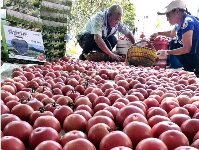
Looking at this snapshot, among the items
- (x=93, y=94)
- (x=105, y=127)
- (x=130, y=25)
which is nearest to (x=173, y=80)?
(x=93, y=94)

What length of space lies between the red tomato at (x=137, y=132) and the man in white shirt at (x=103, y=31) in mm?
4439

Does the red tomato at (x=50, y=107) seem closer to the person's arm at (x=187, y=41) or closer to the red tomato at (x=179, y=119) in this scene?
the red tomato at (x=179, y=119)

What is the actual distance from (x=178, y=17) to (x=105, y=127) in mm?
3716

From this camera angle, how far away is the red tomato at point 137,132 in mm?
1282

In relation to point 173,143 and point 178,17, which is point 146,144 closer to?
point 173,143

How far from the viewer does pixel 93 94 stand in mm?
2207

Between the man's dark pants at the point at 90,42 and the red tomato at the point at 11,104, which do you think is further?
the man's dark pants at the point at 90,42

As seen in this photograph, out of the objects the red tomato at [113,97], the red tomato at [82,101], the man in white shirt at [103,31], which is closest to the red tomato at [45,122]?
the red tomato at [82,101]

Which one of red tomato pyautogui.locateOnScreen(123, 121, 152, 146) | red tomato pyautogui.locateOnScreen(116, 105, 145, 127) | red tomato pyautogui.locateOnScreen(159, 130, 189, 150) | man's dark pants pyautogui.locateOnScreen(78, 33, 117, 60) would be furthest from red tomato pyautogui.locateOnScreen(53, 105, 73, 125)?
man's dark pants pyautogui.locateOnScreen(78, 33, 117, 60)

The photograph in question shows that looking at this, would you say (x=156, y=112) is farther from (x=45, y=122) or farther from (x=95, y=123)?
(x=45, y=122)

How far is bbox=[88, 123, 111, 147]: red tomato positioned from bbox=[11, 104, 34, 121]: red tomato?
54cm

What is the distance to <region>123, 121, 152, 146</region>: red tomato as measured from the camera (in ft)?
4.21

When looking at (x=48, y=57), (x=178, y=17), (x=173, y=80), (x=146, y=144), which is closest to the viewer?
(x=146, y=144)

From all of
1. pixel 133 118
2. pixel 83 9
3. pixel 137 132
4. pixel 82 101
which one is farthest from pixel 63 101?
pixel 83 9
